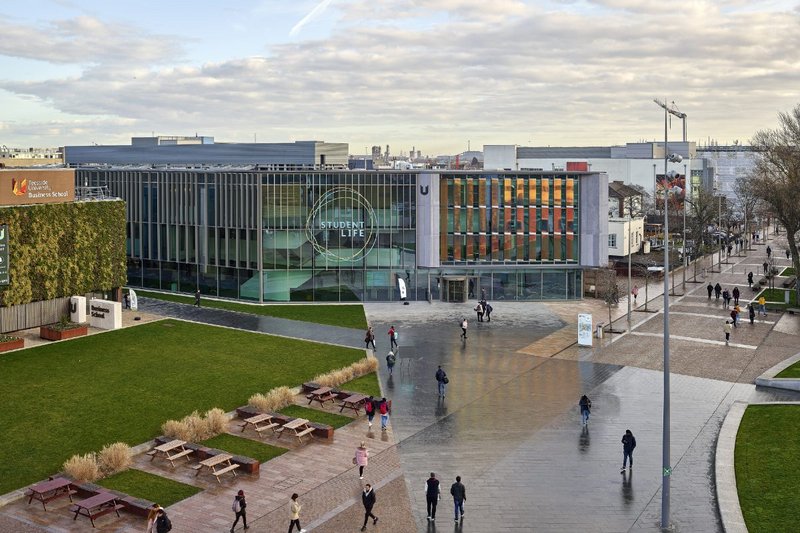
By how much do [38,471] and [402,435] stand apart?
39.6 ft

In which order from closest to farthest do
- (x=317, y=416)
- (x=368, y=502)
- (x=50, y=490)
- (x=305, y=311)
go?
(x=368, y=502), (x=50, y=490), (x=317, y=416), (x=305, y=311)

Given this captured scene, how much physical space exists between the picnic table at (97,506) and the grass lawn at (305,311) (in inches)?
1140

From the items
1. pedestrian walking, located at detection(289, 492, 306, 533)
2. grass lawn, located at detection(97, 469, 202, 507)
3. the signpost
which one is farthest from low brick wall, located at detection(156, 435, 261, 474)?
the signpost

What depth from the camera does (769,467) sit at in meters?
26.3

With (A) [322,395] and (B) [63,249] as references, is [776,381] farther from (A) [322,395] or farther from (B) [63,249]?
(B) [63,249]

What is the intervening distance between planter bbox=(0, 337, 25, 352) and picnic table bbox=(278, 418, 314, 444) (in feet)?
66.8

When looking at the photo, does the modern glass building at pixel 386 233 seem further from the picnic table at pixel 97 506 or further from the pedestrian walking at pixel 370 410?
the picnic table at pixel 97 506

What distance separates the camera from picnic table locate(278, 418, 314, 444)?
29328mm

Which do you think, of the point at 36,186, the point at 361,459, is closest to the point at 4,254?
the point at 36,186

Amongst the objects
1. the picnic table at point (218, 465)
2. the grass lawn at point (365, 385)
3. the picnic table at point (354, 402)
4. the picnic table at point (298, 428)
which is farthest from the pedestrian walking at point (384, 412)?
the picnic table at point (218, 465)

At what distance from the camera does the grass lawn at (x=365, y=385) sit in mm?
35972

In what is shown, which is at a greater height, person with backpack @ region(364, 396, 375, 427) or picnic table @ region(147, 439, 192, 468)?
person with backpack @ region(364, 396, 375, 427)

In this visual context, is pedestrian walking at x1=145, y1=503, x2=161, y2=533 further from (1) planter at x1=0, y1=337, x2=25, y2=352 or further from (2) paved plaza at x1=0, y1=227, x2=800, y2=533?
(1) planter at x1=0, y1=337, x2=25, y2=352

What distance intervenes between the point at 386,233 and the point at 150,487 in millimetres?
38492
